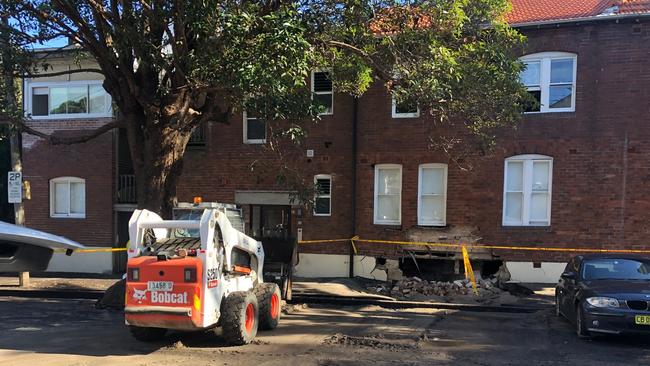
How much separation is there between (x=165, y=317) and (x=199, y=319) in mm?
466

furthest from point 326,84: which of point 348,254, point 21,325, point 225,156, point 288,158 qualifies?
point 21,325

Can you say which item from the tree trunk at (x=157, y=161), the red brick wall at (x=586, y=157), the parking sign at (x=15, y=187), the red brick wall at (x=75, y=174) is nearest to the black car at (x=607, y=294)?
the red brick wall at (x=586, y=157)

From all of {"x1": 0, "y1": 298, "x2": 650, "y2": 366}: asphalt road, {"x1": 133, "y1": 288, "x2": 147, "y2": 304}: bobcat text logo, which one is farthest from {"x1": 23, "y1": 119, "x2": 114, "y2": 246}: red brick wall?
{"x1": 133, "y1": 288, "x2": 147, "y2": 304}: bobcat text logo

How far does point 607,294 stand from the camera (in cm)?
793

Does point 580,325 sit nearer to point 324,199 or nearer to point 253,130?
point 324,199

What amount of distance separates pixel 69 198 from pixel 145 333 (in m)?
11.3

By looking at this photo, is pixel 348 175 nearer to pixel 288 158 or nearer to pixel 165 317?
pixel 288 158

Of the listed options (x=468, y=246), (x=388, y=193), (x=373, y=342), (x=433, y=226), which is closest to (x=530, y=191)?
(x=468, y=246)

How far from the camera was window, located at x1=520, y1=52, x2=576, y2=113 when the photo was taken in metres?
14.0

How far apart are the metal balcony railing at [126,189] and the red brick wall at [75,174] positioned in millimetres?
280

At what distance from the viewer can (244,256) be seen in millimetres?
9211

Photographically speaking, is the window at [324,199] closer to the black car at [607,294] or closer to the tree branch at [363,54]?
the tree branch at [363,54]

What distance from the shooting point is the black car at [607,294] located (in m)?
7.64

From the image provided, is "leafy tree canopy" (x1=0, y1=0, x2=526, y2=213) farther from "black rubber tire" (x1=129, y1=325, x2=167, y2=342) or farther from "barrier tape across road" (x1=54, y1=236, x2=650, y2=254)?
"barrier tape across road" (x1=54, y1=236, x2=650, y2=254)
